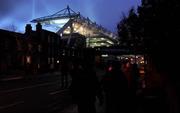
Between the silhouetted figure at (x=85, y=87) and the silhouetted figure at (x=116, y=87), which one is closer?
the silhouetted figure at (x=116, y=87)

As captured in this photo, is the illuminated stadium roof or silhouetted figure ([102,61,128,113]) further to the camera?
the illuminated stadium roof

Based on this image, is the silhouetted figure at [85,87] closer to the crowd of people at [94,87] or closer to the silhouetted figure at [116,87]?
the crowd of people at [94,87]

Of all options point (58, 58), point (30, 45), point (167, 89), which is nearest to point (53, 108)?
point (167, 89)

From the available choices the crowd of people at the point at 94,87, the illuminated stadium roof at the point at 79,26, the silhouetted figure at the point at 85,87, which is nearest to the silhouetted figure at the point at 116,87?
the crowd of people at the point at 94,87

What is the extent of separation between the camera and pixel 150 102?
35.1 ft

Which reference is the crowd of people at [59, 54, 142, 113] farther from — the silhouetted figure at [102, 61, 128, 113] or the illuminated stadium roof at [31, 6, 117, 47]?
the illuminated stadium roof at [31, 6, 117, 47]

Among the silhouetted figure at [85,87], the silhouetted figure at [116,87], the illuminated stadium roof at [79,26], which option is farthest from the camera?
the illuminated stadium roof at [79,26]

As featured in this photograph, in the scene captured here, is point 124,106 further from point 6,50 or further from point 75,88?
point 6,50

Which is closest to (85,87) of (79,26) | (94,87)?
(94,87)

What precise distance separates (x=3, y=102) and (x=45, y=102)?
183cm

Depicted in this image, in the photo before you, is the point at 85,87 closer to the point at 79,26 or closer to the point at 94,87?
the point at 94,87

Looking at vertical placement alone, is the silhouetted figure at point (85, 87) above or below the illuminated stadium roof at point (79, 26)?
below

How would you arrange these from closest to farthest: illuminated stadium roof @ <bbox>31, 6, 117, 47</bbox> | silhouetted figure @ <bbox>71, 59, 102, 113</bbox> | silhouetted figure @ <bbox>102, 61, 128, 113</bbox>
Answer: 1. silhouetted figure @ <bbox>102, 61, 128, 113</bbox>
2. silhouetted figure @ <bbox>71, 59, 102, 113</bbox>
3. illuminated stadium roof @ <bbox>31, 6, 117, 47</bbox>

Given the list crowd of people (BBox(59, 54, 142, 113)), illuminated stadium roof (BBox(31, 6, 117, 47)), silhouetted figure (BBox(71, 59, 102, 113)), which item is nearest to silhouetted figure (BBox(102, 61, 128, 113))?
crowd of people (BBox(59, 54, 142, 113))
